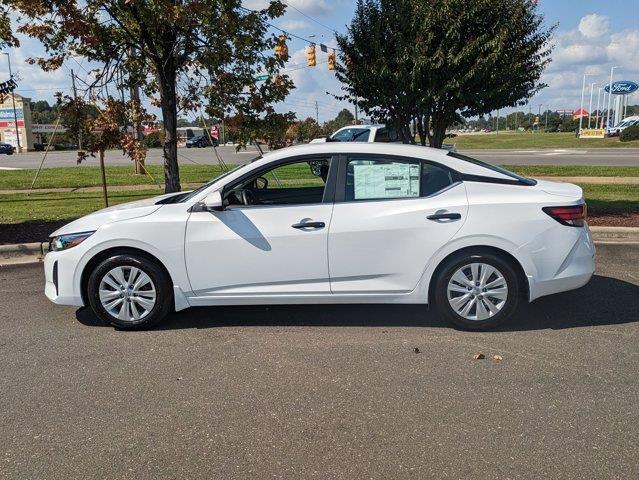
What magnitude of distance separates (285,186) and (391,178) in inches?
49.6

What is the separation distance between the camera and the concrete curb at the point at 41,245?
25.6ft

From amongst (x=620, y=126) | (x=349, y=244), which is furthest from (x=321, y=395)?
(x=620, y=126)

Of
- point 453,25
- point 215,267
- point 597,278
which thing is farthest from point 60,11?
point 597,278

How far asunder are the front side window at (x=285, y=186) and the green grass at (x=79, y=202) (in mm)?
6082

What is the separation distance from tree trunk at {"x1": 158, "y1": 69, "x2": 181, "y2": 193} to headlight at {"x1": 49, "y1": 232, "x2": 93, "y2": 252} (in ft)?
13.3

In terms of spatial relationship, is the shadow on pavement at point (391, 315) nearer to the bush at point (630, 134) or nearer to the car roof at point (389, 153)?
the car roof at point (389, 153)

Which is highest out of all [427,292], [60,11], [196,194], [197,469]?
[60,11]

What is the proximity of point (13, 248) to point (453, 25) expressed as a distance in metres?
7.49

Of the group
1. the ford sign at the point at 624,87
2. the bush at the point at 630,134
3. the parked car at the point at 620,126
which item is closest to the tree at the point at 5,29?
the bush at the point at 630,134

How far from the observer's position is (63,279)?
4973mm

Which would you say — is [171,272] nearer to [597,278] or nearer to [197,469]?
[197,469]

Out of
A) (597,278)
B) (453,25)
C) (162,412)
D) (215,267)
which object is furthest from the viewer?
(453,25)

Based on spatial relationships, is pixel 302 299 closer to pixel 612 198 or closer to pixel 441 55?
pixel 441 55

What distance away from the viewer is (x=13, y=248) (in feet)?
25.8
